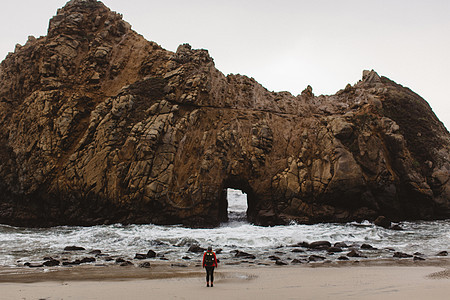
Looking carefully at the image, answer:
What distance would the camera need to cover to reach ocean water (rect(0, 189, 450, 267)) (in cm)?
1642

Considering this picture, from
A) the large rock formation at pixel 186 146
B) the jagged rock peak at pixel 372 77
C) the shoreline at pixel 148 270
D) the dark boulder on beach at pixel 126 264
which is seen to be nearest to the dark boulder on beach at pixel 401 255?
the shoreline at pixel 148 270

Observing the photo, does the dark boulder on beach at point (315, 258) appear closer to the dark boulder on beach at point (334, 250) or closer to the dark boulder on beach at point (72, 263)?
the dark boulder on beach at point (334, 250)

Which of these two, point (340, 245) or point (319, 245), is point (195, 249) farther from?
point (340, 245)

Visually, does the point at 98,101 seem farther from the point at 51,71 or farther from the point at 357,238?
the point at 357,238

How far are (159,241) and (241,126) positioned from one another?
1390 centimetres

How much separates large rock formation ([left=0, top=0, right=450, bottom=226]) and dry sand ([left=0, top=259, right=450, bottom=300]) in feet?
41.3

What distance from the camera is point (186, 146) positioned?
27.8m

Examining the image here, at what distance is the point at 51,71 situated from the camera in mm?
31406

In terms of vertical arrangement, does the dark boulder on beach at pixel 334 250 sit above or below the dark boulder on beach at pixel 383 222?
below

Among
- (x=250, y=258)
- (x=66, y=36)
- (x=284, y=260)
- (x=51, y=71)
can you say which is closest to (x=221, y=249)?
(x=250, y=258)

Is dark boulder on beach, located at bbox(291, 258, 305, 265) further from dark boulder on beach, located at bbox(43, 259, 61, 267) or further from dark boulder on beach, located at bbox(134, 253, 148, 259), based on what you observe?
dark boulder on beach, located at bbox(43, 259, 61, 267)

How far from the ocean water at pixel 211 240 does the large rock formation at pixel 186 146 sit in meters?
1.84

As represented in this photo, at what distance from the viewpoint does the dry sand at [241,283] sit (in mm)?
9203

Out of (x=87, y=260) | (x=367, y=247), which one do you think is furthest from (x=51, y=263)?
(x=367, y=247)
